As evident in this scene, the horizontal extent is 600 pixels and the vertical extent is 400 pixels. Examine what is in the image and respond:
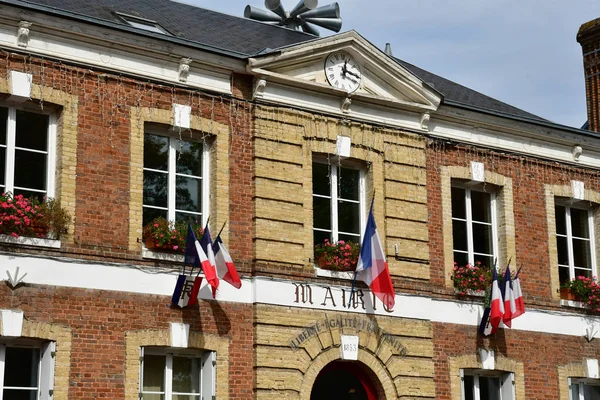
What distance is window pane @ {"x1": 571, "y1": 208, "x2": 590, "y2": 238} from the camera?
64.3 ft

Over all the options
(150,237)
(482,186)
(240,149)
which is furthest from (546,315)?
(150,237)

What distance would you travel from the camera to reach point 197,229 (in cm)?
1502

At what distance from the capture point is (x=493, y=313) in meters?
17.0

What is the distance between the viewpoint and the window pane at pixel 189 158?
1542 centimetres

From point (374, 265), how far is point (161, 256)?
3.21 meters

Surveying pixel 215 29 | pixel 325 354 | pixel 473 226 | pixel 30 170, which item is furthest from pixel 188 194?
pixel 473 226

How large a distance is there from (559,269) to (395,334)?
13.8 ft

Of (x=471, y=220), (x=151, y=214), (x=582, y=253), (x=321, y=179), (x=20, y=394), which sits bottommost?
(x=20, y=394)

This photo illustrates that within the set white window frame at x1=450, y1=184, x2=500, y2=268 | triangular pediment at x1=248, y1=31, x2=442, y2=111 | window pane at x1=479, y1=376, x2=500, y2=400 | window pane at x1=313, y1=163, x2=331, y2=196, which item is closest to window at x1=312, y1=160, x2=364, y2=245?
window pane at x1=313, y1=163, x2=331, y2=196

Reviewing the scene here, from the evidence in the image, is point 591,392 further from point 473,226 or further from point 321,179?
point 321,179

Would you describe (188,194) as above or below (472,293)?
above

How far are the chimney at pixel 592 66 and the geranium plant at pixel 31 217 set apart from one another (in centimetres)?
1171

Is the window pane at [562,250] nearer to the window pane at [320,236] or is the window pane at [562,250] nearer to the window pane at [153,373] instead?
the window pane at [320,236]

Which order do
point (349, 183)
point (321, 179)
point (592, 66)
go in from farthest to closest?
point (592, 66), point (349, 183), point (321, 179)
